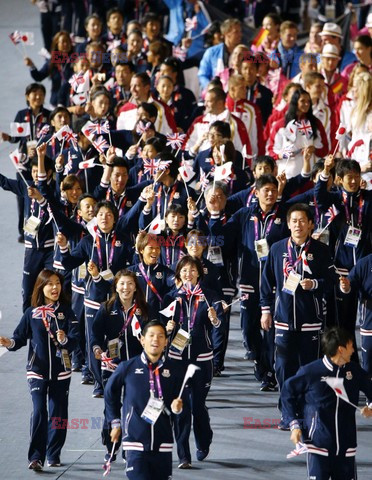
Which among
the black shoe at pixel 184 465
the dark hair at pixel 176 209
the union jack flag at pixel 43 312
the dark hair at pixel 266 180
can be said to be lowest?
the black shoe at pixel 184 465

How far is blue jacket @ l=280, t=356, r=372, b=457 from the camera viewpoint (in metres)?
8.87

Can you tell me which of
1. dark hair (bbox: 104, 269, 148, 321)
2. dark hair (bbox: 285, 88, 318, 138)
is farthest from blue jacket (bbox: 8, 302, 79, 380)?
dark hair (bbox: 285, 88, 318, 138)

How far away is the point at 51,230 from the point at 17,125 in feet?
5.67

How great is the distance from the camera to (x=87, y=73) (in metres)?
14.0

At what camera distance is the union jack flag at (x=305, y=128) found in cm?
1313

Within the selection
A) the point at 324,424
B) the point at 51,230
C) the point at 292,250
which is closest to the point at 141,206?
the point at 51,230

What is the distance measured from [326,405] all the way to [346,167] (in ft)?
10.3

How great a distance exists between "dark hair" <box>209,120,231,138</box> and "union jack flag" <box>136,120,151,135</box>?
837 mm

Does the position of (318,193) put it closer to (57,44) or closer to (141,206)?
(141,206)

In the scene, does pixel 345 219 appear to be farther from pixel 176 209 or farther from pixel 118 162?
pixel 118 162

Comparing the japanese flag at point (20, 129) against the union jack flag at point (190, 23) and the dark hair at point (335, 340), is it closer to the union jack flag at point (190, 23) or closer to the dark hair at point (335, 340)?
the union jack flag at point (190, 23)

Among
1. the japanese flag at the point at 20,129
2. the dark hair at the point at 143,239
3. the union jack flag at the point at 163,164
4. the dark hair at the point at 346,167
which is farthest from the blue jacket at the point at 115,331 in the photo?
the japanese flag at the point at 20,129

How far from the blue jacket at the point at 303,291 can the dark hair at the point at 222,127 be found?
229cm

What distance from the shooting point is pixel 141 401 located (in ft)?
29.0
